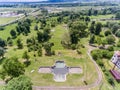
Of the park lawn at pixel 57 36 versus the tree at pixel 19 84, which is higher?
the tree at pixel 19 84

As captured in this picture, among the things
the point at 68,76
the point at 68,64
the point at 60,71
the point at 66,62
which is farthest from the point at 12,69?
the point at 66,62

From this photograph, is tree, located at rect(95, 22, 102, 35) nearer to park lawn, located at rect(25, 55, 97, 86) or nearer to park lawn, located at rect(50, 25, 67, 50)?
park lawn, located at rect(50, 25, 67, 50)

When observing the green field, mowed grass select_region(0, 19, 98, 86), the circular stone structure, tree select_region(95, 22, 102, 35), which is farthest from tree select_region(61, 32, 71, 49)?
tree select_region(95, 22, 102, 35)

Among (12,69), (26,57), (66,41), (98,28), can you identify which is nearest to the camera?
(12,69)

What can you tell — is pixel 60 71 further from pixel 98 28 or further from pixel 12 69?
pixel 98 28

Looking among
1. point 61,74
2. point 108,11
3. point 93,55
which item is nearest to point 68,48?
point 93,55

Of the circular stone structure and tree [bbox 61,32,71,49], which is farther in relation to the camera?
tree [bbox 61,32,71,49]

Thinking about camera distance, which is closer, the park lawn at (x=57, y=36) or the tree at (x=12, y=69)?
the tree at (x=12, y=69)

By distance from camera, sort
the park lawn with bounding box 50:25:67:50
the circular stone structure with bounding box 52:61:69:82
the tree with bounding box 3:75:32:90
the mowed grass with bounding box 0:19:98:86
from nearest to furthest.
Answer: the tree with bounding box 3:75:32:90, the mowed grass with bounding box 0:19:98:86, the circular stone structure with bounding box 52:61:69:82, the park lawn with bounding box 50:25:67:50

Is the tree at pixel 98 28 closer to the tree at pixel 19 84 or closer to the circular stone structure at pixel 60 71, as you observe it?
the circular stone structure at pixel 60 71

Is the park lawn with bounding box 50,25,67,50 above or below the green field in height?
above

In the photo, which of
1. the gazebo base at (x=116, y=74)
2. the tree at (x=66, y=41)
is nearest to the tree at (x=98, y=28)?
the tree at (x=66, y=41)

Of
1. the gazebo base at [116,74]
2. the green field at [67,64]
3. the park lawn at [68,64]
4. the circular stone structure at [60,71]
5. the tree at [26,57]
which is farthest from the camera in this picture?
the tree at [26,57]
